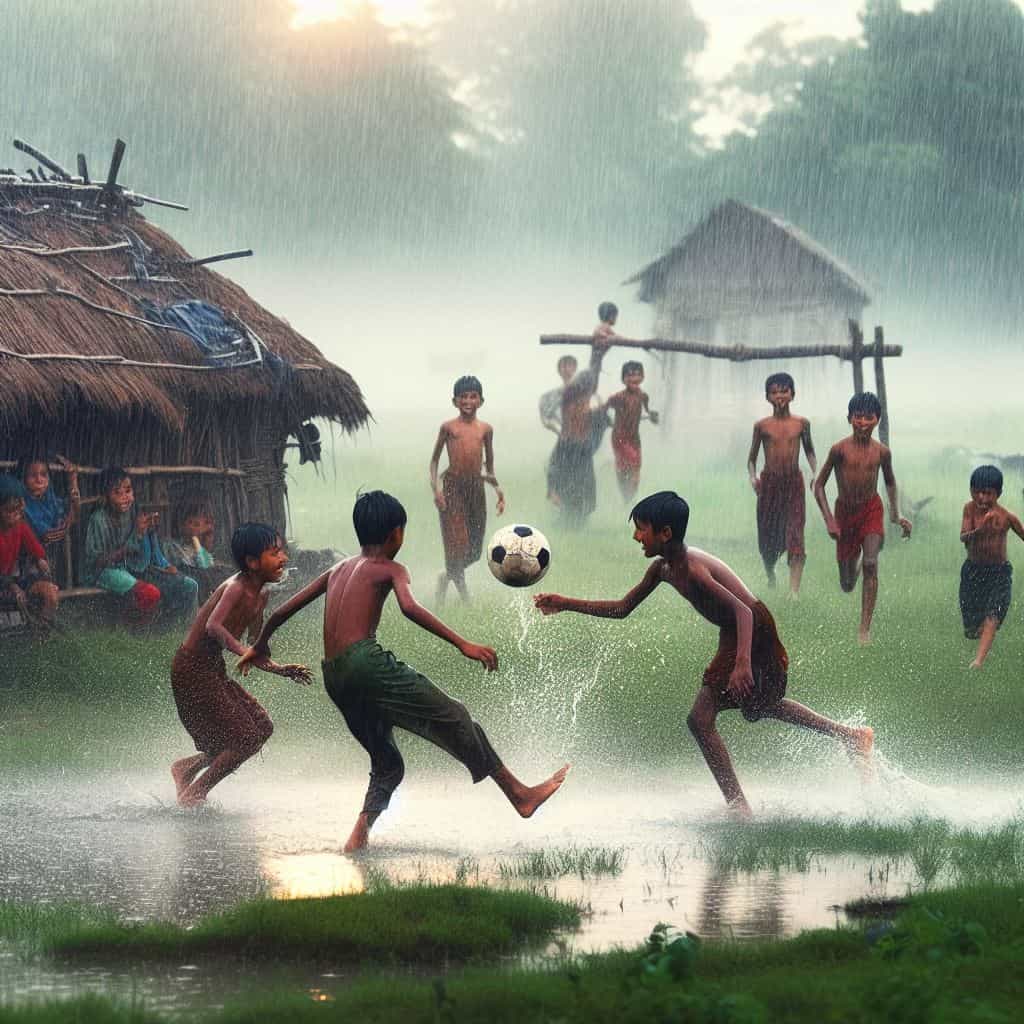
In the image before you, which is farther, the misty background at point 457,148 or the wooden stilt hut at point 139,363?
the misty background at point 457,148

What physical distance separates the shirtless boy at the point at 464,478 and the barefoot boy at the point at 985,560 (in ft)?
14.4

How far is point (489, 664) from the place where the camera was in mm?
8547

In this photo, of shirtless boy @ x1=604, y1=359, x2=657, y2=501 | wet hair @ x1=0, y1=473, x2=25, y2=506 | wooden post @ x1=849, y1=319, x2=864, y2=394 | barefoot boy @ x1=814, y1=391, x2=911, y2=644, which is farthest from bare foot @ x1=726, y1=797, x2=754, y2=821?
shirtless boy @ x1=604, y1=359, x2=657, y2=501

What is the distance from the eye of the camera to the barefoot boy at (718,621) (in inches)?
377

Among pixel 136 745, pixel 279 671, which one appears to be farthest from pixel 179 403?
pixel 279 671

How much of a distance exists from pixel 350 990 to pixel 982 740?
7.13m

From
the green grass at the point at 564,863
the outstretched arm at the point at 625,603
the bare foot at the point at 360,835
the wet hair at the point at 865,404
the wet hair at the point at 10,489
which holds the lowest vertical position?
the green grass at the point at 564,863

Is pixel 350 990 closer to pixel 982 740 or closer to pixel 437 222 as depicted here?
pixel 982 740

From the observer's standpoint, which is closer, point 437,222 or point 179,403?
point 179,403

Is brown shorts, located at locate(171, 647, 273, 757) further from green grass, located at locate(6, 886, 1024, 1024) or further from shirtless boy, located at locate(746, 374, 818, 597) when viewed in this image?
shirtless boy, located at locate(746, 374, 818, 597)

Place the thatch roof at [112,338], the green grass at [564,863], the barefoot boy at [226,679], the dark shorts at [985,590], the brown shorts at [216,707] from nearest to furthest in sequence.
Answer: the green grass at [564,863], the barefoot boy at [226,679], the brown shorts at [216,707], the dark shorts at [985,590], the thatch roof at [112,338]

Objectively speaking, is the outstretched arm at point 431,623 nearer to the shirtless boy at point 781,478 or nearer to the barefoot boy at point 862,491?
the barefoot boy at point 862,491

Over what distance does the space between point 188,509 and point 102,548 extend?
2318 mm

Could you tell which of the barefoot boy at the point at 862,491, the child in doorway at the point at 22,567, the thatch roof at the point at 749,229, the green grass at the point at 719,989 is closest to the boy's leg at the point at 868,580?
the barefoot boy at the point at 862,491
